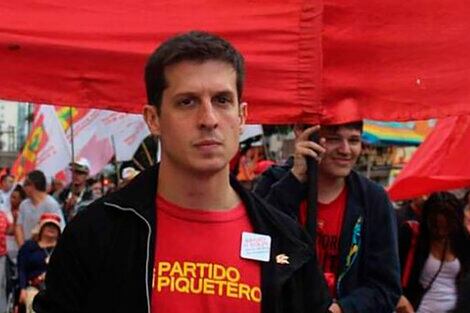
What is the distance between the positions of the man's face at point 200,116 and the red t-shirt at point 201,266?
0.48ft

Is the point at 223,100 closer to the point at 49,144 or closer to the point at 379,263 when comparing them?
the point at 379,263

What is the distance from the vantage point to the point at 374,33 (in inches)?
148

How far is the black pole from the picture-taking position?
141 inches

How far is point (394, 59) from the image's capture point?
3775 mm

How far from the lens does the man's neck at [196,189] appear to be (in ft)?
8.54

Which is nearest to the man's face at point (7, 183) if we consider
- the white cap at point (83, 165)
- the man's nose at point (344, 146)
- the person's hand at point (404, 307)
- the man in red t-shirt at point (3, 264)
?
the white cap at point (83, 165)

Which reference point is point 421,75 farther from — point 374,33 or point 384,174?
point 384,174

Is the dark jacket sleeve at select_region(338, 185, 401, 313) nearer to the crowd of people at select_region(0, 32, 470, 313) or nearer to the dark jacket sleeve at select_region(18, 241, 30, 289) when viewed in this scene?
the crowd of people at select_region(0, 32, 470, 313)

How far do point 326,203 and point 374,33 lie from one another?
2.33ft

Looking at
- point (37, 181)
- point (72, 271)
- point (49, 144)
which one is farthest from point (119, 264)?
point (49, 144)

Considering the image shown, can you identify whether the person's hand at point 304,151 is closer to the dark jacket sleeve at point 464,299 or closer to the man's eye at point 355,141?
the man's eye at point 355,141

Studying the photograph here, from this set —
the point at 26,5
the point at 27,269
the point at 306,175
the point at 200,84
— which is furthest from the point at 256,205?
the point at 27,269

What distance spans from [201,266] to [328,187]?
1.49m

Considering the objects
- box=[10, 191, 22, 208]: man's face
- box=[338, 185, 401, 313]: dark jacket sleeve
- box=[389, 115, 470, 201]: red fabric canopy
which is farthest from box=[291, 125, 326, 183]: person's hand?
box=[10, 191, 22, 208]: man's face
